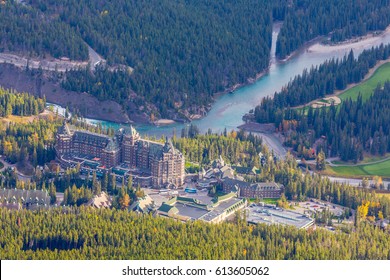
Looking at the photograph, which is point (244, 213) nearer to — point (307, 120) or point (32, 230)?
point (32, 230)

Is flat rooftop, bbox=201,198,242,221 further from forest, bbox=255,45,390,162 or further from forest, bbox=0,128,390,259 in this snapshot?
forest, bbox=255,45,390,162

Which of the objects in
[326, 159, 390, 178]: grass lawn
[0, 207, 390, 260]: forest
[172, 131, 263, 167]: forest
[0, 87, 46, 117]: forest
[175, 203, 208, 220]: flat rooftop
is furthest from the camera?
[0, 87, 46, 117]: forest

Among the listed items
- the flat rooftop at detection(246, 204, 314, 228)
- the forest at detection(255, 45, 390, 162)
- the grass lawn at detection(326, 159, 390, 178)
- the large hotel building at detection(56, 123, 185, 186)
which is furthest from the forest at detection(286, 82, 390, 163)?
the flat rooftop at detection(246, 204, 314, 228)

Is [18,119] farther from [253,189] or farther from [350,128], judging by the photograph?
[350,128]

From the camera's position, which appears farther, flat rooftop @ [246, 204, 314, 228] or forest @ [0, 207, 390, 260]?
flat rooftop @ [246, 204, 314, 228]

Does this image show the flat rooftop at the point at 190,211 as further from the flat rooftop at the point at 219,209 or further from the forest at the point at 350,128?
the forest at the point at 350,128
